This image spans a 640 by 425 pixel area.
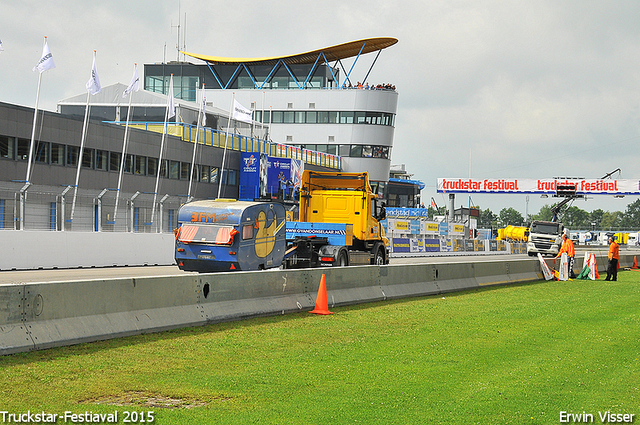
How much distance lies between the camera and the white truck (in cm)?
5647

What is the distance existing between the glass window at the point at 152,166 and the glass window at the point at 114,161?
11.4 ft

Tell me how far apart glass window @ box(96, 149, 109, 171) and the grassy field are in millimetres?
35794

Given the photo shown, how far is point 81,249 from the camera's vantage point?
27.6 meters

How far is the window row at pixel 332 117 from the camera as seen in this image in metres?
85.9

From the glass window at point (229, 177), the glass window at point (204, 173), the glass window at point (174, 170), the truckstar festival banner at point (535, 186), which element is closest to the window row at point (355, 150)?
the truckstar festival banner at point (535, 186)

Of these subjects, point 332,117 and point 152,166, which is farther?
point 332,117

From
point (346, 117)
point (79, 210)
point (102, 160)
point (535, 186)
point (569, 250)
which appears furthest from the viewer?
point (346, 117)

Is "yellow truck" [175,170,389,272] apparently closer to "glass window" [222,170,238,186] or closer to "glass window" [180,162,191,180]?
"glass window" [180,162,191,180]

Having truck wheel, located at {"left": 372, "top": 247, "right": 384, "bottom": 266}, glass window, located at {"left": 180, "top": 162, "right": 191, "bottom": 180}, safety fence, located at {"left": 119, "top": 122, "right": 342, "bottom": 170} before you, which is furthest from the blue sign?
truck wheel, located at {"left": 372, "top": 247, "right": 384, "bottom": 266}

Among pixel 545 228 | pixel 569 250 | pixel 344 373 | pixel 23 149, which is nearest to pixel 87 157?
pixel 23 149

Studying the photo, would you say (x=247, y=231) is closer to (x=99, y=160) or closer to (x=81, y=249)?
(x=81, y=249)

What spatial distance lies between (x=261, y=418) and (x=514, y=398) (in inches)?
103

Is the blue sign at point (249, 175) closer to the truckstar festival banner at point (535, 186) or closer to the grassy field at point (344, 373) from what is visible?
the truckstar festival banner at point (535, 186)

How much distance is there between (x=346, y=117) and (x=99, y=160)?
43.8 metres
